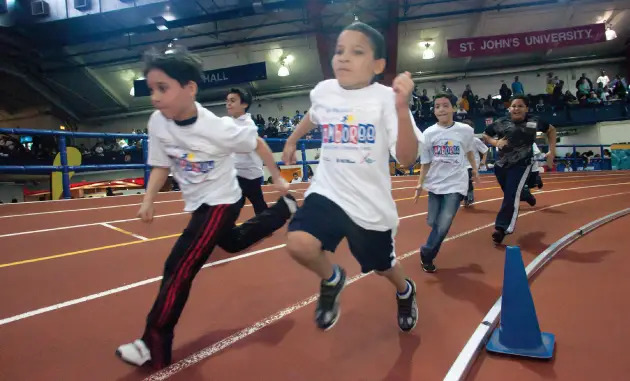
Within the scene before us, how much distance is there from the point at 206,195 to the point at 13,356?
4.63ft

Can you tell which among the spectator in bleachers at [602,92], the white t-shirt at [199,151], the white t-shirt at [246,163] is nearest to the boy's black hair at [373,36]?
the white t-shirt at [199,151]

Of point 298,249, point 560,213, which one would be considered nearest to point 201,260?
point 298,249

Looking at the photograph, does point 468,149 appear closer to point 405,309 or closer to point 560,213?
point 405,309

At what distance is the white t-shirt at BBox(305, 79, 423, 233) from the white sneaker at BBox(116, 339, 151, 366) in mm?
1264

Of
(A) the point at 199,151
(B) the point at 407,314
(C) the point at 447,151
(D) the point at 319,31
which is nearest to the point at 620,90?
(D) the point at 319,31

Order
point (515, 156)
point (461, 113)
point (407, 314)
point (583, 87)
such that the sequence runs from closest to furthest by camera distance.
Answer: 1. point (407, 314)
2. point (515, 156)
3. point (461, 113)
4. point (583, 87)

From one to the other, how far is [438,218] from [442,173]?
18.9 inches

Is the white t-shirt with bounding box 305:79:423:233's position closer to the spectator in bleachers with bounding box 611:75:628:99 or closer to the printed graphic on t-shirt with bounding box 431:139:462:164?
the printed graphic on t-shirt with bounding box 431:139:462:164

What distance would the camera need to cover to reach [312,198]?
7.69 feet

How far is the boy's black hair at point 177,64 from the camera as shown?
222 centimetres

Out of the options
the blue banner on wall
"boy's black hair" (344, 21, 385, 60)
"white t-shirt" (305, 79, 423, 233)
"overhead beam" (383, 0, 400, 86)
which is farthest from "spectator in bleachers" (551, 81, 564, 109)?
"white t-shirt" (305, 79, 423, 233)

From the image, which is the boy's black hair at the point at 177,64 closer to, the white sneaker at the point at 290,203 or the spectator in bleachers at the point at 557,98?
the white sneaker at the point at 290,203

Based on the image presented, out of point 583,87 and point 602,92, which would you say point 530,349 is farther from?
point 602,92

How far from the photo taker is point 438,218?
4.04 meters
